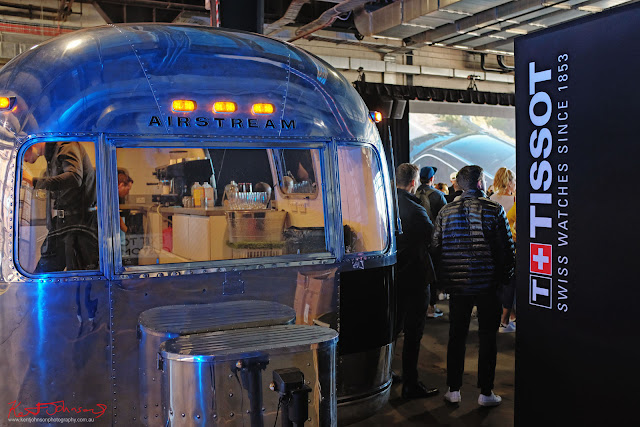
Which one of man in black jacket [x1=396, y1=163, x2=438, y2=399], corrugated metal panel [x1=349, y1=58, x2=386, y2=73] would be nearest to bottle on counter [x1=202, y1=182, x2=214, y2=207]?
man in black jacket [x1=396, y1=163, x2=438, y2=399]

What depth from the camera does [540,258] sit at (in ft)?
10.4

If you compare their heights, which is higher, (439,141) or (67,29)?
(67,29)

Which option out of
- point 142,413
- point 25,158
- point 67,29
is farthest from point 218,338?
point 67,29

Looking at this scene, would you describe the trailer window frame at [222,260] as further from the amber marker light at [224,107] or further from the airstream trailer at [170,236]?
the amber marker light at [224,107]

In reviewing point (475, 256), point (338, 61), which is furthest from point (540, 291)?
point (338, 61)

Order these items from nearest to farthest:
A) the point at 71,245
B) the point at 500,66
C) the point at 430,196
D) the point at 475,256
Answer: the point at 71,245 < the point at 475,256 < the point at 430,196 < the point at 500,66

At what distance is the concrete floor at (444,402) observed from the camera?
4.78 m

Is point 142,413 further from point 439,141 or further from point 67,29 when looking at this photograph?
point 439,141

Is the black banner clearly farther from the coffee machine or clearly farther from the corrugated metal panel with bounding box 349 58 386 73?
the corrugated metal panel with bounding box 349 58 386 73

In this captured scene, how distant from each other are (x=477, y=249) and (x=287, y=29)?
7.36 meters

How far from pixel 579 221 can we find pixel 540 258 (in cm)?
30

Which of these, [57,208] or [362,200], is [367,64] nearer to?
[362,200]

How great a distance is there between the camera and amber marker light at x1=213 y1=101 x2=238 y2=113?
12.4 feet

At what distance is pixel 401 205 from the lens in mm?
5340
